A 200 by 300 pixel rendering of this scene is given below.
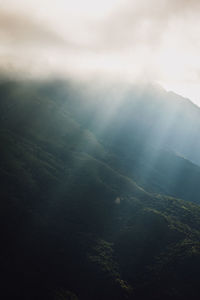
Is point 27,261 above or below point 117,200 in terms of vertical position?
below

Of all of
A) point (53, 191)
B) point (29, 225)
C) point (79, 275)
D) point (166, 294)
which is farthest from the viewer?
point (53, 191)

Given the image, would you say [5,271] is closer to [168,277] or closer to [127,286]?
[127,286]

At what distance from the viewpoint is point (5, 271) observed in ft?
311

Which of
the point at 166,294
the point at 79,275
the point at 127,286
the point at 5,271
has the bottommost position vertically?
the point at 5,271

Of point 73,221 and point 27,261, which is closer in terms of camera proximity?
point 27,261

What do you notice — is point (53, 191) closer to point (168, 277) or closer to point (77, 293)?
point (77, 293)

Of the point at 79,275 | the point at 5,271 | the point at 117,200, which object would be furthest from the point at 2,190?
the point at 117,200

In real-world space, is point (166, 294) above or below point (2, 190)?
above

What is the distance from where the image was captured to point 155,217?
6491 inches

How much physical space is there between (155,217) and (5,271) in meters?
107

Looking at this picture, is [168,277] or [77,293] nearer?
[77,293]

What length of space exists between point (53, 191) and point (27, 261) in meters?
74.6

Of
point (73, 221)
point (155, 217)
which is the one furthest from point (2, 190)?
point (155, 217)

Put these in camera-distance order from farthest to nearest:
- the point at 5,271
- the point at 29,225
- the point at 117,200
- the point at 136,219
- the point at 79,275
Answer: the point at 117,200 → the point at 136,219 → the point at 29,225 → the point at 79,275 → the point at 5,271
